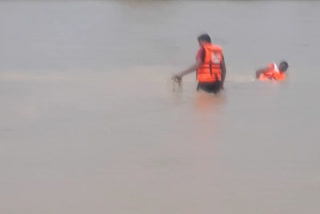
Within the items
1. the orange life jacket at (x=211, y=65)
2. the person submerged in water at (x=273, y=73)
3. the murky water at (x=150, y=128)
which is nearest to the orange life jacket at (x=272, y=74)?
the person submerged in water at (x=273, y=73)

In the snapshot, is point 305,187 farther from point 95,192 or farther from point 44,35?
point 44,35

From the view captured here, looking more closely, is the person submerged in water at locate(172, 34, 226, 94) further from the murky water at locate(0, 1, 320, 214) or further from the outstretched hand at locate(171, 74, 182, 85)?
the murky water at locate(0, 1, 320, 214)

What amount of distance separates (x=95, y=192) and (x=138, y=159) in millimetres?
1089

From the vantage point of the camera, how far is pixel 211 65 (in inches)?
416

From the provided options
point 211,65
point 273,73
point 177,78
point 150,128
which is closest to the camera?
point 150,128

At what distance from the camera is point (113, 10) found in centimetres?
2416

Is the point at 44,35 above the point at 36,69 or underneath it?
above

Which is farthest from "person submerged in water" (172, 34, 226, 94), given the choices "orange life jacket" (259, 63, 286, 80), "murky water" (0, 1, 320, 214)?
"orange life jacket" (259, 63, 286, 80)

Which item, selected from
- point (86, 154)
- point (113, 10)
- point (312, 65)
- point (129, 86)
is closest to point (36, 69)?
point (129, 86)

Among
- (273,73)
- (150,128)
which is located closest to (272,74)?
(273,73)

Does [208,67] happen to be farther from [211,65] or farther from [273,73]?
[273,73]

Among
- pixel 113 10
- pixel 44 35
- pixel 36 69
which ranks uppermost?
pixel 113 10

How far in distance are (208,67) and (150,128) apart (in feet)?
6.08

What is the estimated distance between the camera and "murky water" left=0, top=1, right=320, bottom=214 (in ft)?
21.9
